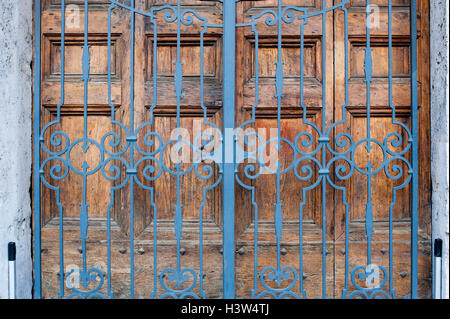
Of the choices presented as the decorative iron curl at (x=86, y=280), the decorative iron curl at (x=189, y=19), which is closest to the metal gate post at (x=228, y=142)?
the decorative iron curl at (x=189, y=19)

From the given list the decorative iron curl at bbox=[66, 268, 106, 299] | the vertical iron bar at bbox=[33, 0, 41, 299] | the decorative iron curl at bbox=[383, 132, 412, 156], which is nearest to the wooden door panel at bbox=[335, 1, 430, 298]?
the decorative iron curl at bbox=[383, 132, 412, 156]

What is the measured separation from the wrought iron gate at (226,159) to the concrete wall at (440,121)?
0.12 m

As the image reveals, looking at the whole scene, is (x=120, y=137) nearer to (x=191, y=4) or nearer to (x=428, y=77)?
(x=191, y=4)

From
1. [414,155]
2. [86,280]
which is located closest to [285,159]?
[414,155]

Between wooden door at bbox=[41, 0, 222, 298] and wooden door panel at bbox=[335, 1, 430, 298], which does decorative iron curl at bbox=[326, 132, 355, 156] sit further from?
wooden door at bbox=[41, 0, 222, 298]

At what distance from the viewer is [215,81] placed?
6.82 ft

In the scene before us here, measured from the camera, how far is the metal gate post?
1904mm

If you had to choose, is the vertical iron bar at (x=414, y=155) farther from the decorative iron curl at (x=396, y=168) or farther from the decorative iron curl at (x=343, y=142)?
the decorative iron curl at (x=343, y=142)

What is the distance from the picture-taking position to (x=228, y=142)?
1.91 m

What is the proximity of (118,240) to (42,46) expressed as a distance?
1236mm

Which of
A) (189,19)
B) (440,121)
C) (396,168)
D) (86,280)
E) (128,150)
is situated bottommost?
(86,280)

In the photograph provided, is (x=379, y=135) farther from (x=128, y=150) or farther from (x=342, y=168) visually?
(x=128, y=150)

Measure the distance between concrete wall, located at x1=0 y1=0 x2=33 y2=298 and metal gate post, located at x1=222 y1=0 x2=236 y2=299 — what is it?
1.12 m

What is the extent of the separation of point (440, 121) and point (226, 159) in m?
1.19
